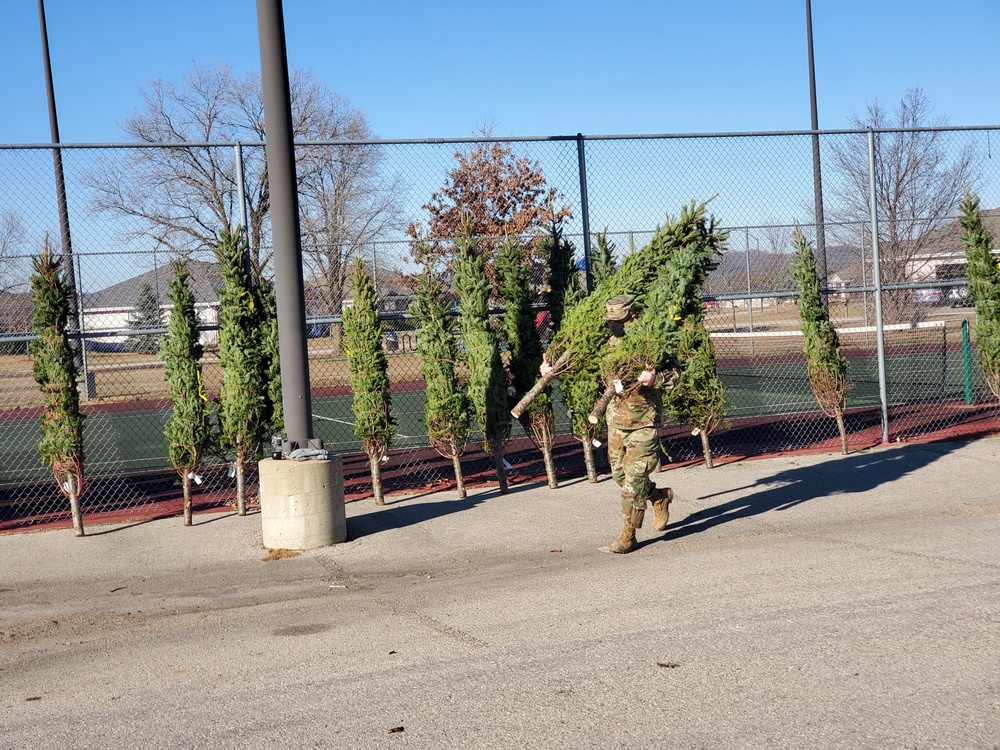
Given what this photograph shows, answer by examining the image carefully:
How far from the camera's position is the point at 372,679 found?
15.8 ft

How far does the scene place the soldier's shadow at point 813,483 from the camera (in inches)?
336

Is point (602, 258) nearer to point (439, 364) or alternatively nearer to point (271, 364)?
point (439, 364)

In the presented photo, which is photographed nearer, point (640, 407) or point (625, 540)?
point (625, 540)

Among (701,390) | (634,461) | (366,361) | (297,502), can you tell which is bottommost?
(297,502)

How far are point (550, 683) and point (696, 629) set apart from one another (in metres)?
1.11

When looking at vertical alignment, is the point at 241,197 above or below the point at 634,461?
above

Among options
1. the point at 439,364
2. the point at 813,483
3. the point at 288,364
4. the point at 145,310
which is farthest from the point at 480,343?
the point at 813,483

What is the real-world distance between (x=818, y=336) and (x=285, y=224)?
21.4ft

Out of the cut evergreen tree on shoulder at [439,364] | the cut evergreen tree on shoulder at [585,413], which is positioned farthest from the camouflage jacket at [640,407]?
the cut evergreen tree on shoulder at [439,364]

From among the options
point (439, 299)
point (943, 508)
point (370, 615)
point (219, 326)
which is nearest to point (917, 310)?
point (943, 508)

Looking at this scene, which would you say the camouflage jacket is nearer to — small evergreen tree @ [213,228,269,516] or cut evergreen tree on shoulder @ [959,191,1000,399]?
small evergreen tree @ [213,228,269,516]

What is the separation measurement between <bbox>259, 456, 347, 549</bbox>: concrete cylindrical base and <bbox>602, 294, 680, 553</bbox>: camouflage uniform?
227 centimetres

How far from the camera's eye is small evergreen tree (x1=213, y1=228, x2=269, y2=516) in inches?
352

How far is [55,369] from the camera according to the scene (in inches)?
331
